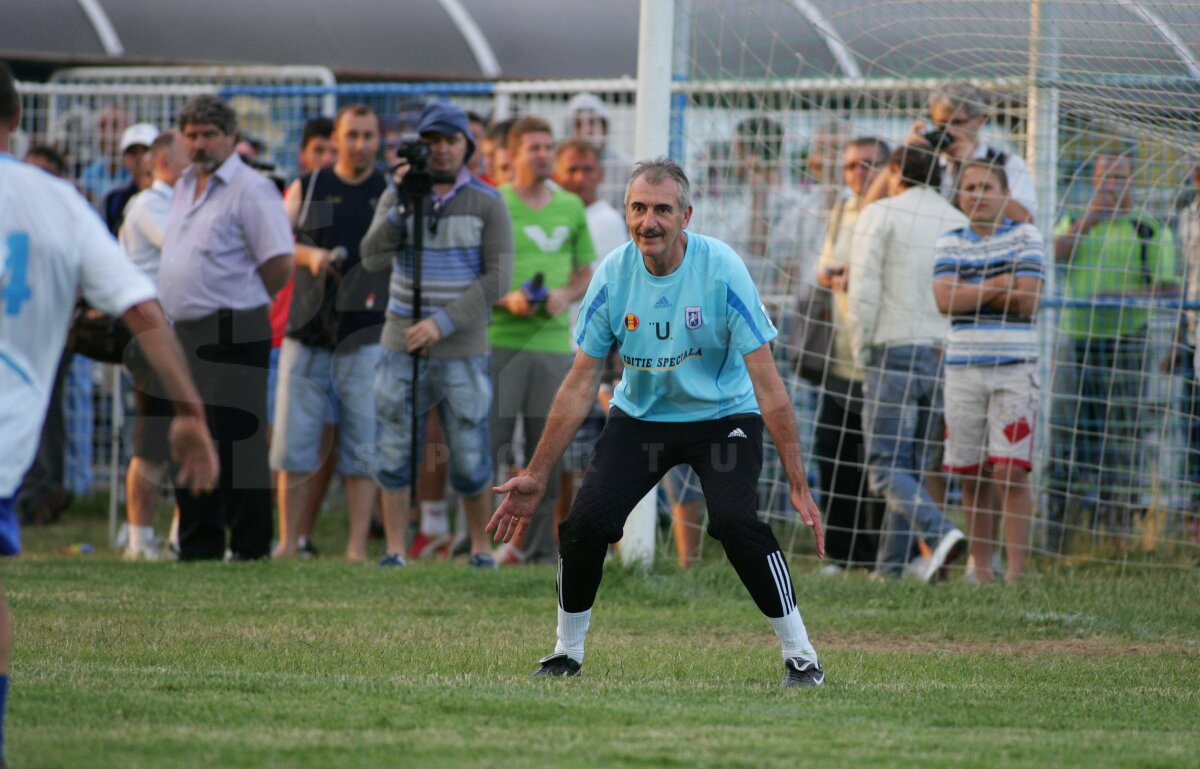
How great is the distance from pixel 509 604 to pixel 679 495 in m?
2.05

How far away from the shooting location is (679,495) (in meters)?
10.5

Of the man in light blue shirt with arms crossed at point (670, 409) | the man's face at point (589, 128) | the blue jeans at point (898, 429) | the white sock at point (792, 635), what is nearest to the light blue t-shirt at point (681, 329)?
the man in light blue shirt with arms crossed at point (670, 409)

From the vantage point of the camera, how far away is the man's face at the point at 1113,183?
1096 cm

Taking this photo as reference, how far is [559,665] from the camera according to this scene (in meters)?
6.37

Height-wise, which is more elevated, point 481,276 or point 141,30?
point 141,30

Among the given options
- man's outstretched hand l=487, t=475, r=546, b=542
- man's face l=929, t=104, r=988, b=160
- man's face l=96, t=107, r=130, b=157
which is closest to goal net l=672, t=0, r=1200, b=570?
man's face l=929, t=104, r=988, b=160

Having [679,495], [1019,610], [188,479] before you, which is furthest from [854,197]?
[188,479]

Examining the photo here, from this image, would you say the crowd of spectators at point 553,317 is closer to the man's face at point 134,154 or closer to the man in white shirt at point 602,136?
the man's face at point 134,154

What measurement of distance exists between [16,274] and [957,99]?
694cm

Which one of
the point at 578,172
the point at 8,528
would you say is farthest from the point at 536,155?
the point at 8,528

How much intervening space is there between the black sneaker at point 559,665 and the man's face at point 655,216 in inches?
65.6

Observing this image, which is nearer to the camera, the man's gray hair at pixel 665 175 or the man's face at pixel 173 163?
the man's gray hair at pixel 665 175

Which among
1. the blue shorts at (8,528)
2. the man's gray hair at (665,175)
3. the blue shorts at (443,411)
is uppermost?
the man's gray hair at (665,175)

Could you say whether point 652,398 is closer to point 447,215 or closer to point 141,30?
point 447,215
